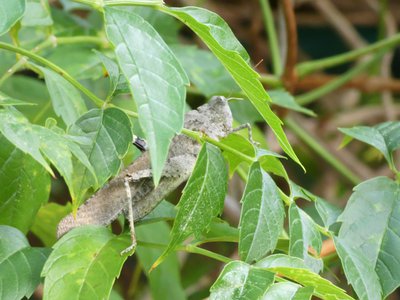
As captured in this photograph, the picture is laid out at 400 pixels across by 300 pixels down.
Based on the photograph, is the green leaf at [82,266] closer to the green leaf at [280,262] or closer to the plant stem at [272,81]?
the green leaf at [280,262]

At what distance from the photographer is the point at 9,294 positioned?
861 mm

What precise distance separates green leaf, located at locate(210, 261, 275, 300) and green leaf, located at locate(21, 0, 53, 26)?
718 millimetres

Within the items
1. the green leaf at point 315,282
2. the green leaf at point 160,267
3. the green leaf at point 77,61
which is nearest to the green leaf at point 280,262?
the green leaf at point 315,282

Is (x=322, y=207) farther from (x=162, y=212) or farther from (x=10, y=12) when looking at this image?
(x=10, y=12)

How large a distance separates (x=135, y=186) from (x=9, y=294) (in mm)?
277

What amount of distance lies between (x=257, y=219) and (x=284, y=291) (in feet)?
0.32

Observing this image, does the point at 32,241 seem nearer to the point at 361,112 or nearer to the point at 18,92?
the point at 18,92

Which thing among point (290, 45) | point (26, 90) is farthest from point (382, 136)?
point (26, 90)

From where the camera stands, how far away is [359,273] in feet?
3.17

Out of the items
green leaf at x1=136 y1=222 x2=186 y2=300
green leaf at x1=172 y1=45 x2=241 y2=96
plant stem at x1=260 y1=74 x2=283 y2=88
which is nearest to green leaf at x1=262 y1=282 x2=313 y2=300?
green leaf at x1=136 y1=222 x2=186 y2=300

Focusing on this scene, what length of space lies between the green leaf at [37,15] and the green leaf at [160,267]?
0.42 metres

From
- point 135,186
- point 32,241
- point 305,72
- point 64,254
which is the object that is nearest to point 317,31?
point 305,72

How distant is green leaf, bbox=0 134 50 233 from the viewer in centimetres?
102

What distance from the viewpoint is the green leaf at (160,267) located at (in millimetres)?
1542
